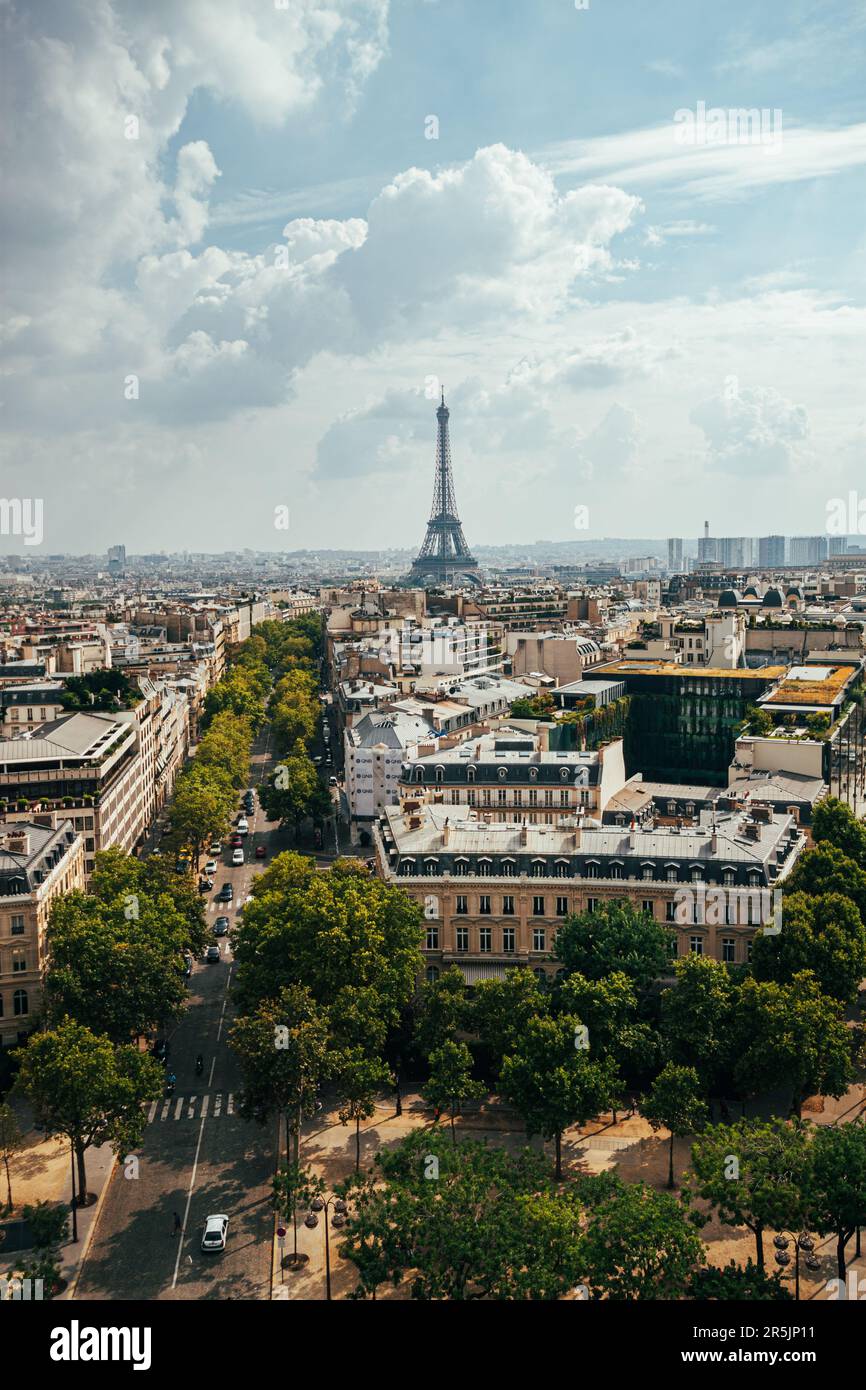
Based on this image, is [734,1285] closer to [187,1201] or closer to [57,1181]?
[187,1201]

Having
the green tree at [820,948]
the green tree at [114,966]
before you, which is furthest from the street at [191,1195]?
the green tree at [820,948]

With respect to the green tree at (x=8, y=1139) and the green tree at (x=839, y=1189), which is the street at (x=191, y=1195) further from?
the green tree at (x=839, y=1189)

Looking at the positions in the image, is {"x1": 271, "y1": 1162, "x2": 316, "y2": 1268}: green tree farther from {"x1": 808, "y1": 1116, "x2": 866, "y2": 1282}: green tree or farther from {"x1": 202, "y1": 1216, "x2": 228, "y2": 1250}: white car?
{"x1": 808, "y1": 1116, "x2": 866, "y2": 1282}: green tree

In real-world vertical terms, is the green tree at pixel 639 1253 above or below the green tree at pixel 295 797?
below

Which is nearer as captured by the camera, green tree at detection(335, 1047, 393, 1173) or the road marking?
the road marking

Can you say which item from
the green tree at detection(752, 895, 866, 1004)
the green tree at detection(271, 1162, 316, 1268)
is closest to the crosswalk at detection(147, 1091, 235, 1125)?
the green tree at detection(271, 1162, 316, 1268)

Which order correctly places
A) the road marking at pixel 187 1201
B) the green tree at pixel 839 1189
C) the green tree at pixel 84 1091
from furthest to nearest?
the green tree at pixel 84 1091, the road marking at pixel 187 1201, the green tree at pixel 839 1189
